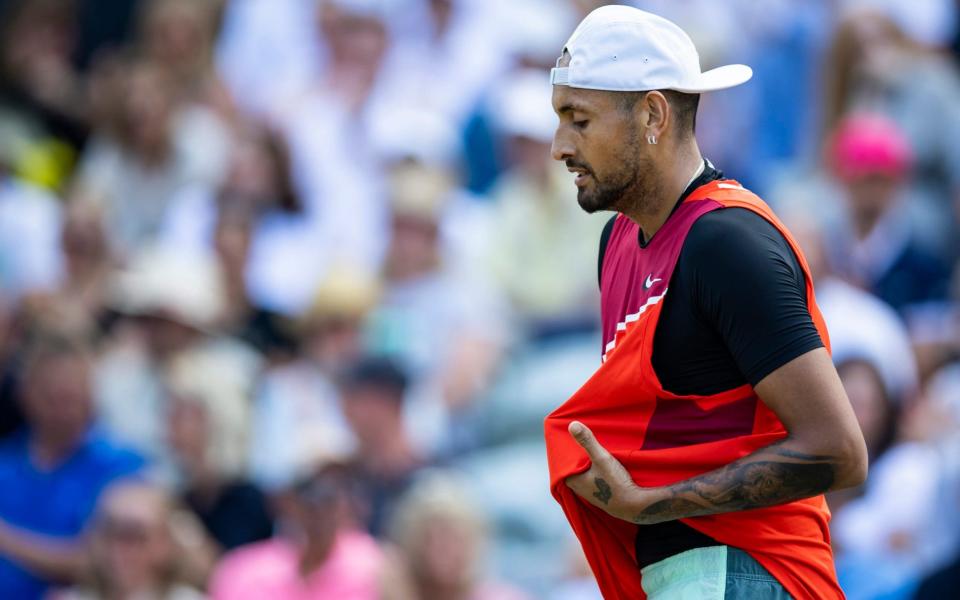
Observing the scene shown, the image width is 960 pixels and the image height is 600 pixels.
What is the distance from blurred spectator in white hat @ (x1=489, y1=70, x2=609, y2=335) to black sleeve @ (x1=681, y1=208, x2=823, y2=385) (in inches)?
196

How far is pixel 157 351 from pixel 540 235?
2.14 meters

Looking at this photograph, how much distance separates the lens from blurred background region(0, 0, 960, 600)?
664cm

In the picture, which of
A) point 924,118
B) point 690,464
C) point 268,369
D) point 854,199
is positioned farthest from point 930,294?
point 690,464

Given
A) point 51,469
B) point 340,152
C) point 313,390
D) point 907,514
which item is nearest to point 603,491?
point 907,514

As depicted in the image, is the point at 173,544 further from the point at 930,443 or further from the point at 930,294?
the point at 930,294

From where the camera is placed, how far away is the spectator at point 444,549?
6.51 meters

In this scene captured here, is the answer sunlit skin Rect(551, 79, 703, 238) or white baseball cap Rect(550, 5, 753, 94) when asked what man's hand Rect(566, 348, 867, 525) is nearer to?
sunlit skin Rect(551, 79, 703, 238)

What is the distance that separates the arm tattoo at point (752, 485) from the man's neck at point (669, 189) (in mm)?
553

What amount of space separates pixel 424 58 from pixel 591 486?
23.4 feet

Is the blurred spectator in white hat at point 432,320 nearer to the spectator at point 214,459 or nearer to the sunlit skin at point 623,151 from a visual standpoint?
the spectator at point 214,459

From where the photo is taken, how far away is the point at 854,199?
27.1 feet

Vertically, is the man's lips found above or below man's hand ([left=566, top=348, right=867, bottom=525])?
above

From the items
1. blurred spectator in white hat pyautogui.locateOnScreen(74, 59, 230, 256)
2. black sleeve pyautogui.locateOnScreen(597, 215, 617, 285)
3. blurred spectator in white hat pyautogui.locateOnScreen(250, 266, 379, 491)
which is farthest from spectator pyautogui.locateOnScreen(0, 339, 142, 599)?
black sleeve pyautogui.locateOnScreen(597, 215, 617, 285)

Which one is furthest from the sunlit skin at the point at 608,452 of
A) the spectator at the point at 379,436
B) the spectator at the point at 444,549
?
the spectator at the point at 379,436
